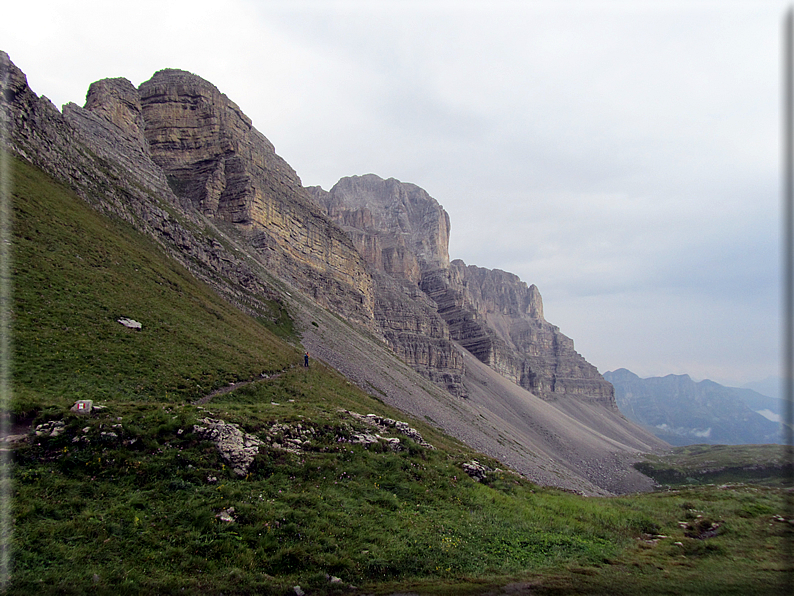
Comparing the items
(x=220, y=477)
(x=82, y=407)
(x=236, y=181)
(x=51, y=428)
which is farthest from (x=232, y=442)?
(x=236, y=181)

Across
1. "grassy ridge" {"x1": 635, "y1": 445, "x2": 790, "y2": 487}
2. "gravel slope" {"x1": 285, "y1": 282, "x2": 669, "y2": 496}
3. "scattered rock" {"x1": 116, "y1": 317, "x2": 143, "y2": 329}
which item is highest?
"scattered rock" {"x1": 116, "y1": 317, "x2": 143, "y2": 329}

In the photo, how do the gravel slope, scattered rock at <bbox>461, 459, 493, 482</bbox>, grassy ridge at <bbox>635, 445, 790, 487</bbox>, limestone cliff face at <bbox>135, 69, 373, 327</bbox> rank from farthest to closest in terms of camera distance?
grassy ridge at <bbox>635, 445, 790, 487</bbox> < limestone cliff face at <bbox>135, 69, 373, 327</bbox> < the gravel slope < scattered rock at <bbox>461, 459, 493, 482</bbox>

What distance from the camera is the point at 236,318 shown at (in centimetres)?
3678

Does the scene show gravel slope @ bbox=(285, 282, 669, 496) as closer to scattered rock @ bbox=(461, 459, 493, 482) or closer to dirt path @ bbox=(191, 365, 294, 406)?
dirt path @ bbox=(191, 365, 294, 406)

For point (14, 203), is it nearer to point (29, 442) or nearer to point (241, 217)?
point (29, 442)

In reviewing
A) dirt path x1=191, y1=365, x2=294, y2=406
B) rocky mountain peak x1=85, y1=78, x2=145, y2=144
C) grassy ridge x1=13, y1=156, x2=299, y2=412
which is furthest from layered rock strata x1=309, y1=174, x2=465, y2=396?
dirt path x1=191, y1=365, x2=294, y2=406

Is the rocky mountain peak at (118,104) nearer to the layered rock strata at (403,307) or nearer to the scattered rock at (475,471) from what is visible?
the layered rock strata at (403,307)

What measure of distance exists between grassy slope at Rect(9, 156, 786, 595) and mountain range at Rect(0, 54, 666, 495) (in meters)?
5.88

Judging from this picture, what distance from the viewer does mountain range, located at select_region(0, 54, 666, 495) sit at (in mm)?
40438

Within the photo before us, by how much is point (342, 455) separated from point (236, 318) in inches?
1012

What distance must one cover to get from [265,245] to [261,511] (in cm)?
6447

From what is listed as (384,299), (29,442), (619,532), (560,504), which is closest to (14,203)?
(29,442)

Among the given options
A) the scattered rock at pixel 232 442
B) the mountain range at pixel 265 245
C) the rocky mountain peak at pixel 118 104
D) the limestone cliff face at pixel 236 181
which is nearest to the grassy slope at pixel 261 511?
the scattered rock at pixel 232 442

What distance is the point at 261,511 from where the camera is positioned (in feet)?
35.1
